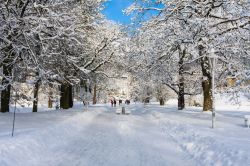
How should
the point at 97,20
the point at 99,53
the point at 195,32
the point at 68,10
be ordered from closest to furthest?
the point at 68,10 < the point at 195,32 < the point at 97,20 < the point at 99,53

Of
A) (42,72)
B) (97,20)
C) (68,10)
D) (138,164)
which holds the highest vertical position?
(97,20)

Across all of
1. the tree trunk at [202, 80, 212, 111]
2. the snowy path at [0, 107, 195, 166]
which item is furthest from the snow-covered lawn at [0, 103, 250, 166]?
the tree trunk at [202, 80, 212, 111]

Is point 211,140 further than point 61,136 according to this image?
No

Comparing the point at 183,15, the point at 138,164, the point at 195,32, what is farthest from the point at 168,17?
the point at 138,164

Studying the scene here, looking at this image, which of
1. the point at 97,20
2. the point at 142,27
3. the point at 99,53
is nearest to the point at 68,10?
the point at 142,27

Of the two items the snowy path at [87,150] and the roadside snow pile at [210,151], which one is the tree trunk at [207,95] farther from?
the roadside snow pile at [210,151]

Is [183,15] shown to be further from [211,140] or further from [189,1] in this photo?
[211,140]

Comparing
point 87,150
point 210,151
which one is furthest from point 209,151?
point 87,150

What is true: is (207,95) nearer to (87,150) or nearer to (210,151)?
(87,150)

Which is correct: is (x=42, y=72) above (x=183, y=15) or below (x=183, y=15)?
below

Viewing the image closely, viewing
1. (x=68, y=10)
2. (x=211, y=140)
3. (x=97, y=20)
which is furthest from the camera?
(x=97, y=20)

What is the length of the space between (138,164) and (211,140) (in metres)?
3.03

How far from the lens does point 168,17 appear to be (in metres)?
21.9

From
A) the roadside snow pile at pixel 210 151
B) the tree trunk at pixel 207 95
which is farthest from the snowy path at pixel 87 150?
the tree trunk at pixel 207 95
